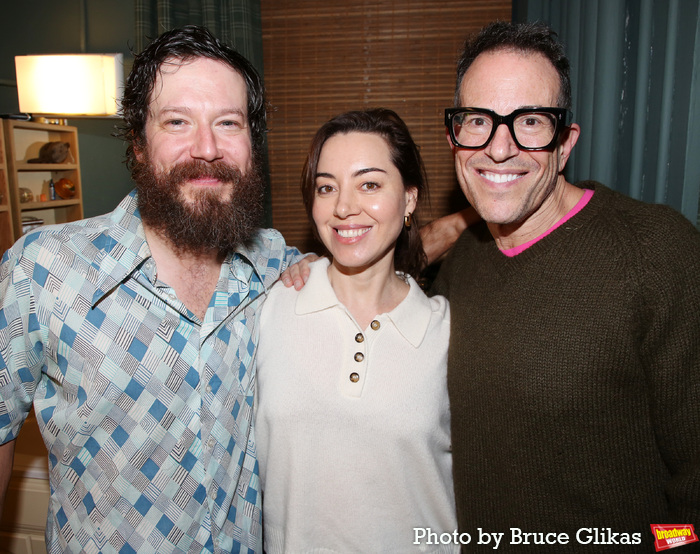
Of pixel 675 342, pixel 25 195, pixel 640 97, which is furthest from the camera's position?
pixel 25 195

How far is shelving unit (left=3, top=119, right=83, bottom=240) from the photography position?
3311 mm

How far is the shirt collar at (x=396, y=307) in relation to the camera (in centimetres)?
147

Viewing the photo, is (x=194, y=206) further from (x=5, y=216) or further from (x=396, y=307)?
(x=5, y=216)

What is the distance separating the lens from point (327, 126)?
1599 mm

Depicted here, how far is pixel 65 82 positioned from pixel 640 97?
3131mm

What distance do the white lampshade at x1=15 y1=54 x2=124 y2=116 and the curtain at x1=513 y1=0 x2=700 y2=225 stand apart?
262 cm

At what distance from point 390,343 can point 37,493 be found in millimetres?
1534

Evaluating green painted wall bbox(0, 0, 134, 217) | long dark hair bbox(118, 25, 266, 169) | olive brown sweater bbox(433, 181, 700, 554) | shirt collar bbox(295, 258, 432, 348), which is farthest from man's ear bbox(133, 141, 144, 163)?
green painted wall bbox(0, 0, 134, 217)

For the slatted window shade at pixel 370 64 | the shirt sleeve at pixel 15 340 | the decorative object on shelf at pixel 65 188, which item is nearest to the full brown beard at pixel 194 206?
the shirt sleeve at pixel 15 340

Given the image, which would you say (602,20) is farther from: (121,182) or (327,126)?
(121,182)

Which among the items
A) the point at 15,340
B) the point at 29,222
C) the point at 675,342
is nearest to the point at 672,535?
the point at 675,342

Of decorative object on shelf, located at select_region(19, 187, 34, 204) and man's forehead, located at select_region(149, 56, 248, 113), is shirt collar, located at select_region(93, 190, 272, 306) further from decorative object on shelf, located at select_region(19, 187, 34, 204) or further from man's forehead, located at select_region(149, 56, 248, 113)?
decorative object on shelf, located at select_region(19, 187, 34, 204)

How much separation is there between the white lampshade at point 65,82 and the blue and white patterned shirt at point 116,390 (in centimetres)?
214

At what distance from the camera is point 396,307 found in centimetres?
154
